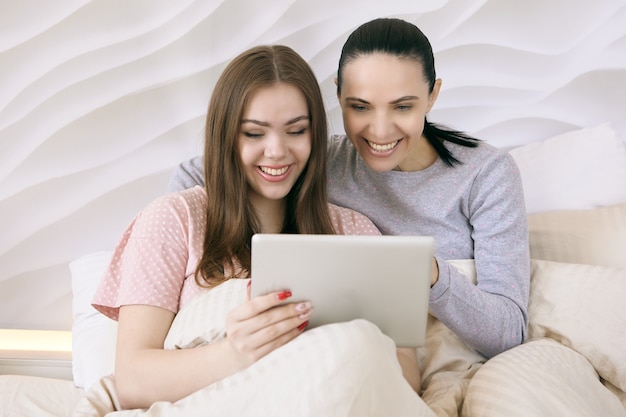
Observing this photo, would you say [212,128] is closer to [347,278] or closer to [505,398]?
[347,278]

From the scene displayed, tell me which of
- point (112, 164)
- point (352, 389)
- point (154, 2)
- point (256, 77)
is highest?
point (154, 2)

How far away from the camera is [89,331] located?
184cm

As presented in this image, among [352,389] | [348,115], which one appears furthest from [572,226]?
[352,389]

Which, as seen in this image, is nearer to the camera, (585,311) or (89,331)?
(585,311)

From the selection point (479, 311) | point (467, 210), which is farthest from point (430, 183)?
point (479, 311)

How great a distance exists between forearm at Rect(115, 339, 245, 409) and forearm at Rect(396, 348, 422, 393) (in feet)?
1.46

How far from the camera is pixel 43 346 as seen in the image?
6.75 ft

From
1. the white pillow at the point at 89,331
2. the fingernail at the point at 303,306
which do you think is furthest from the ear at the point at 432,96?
the white pillow at the point at 89,331

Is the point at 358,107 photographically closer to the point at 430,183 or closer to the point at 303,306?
the point at 430,183

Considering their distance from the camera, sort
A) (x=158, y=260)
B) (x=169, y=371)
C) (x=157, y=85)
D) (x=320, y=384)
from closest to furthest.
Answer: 1. (x=320, y=384)
2. (x=169, y=371)
3. (x=158, y=260)
4. (x=157, y=85)

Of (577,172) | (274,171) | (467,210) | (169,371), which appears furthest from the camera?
(577,172)

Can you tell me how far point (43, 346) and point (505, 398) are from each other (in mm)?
1430

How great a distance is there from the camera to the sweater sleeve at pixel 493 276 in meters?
1.50

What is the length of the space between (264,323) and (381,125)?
0.67 meters
